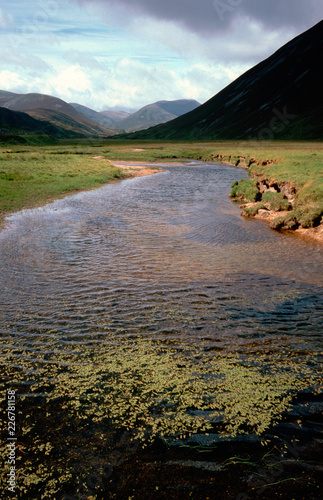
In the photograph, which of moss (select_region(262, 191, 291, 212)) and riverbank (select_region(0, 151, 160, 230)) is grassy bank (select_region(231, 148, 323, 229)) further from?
riverbank (select_region(0, 151, 160, 230))

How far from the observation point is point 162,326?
8.73 metres

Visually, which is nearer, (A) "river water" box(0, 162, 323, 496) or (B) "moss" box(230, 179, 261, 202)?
(A) "river water" box(0, 162, 323, 496)

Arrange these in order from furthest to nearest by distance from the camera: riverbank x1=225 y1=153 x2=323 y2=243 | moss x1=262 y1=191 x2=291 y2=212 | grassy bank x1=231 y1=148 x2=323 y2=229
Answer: moss x1=262 y1=191 x2=291 y2=212
grassy bank x1=231 y1=148 x2=323 y2=229
riverbank x1=225 y1=153 x2=323 y2=243

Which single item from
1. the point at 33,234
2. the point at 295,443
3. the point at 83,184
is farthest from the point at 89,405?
the point at 83,184

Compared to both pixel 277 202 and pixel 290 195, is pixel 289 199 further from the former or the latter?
pixel 277 202

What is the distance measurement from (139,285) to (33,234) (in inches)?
363

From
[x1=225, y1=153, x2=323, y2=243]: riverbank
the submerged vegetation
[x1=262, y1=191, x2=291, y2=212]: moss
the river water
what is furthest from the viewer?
[x1=262, y1=191, x2=291, y2=212]: moss

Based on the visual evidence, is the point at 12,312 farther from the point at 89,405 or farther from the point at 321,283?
the point at 321,283

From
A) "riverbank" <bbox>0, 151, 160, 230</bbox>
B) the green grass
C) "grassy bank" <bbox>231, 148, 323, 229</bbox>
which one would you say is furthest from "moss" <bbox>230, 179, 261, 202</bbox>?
the green grass

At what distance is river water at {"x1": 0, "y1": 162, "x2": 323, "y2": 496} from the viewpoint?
5.89m

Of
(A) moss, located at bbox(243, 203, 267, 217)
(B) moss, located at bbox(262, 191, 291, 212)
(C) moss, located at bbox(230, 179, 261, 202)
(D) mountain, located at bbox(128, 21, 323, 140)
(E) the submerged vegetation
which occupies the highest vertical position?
(D) mountain, located at bbox(128, 21, 323, 140)

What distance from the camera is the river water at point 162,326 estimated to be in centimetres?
589

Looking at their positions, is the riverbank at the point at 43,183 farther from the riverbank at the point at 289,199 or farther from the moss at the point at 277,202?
the moss at the point at 277,202

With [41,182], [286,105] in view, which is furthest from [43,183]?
[286,105]
